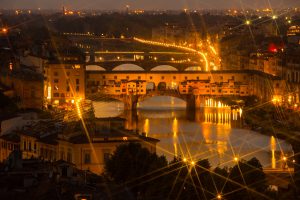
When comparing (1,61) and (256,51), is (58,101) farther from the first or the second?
(256,51)

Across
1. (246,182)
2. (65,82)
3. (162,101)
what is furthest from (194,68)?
(246,182)

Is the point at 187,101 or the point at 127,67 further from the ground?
the point at 127,67

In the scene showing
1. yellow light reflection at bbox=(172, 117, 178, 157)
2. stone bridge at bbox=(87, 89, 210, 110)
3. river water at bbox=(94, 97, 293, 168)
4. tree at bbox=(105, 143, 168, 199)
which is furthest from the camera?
stone bridge at bbox=(87, 89, 210, 110)

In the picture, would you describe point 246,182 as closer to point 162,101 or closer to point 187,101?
point 187,101

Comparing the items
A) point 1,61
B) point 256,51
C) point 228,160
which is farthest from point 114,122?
point 256,51

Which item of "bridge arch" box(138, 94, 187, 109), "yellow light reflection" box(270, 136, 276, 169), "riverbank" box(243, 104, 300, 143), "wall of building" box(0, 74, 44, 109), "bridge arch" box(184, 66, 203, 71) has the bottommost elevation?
"yellow light reflection" box(270, 136, 276, 169)

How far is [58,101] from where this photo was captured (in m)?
13.5

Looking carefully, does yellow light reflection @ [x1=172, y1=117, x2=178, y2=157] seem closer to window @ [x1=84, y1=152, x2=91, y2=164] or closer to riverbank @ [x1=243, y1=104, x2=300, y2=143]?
riverbank @ [x1=243, y1=104, x2=300, y2=143]

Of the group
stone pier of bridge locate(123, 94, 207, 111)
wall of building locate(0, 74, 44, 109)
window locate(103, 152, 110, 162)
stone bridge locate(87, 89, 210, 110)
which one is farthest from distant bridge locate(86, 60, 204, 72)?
window locate(103, 152, 110, 162)

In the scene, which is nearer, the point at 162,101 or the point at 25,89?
the point at 25,89

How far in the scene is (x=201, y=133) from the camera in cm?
1039

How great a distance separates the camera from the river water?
26.6ft

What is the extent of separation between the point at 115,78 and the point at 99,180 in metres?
10.7

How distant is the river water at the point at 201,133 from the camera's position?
26.6 feet
